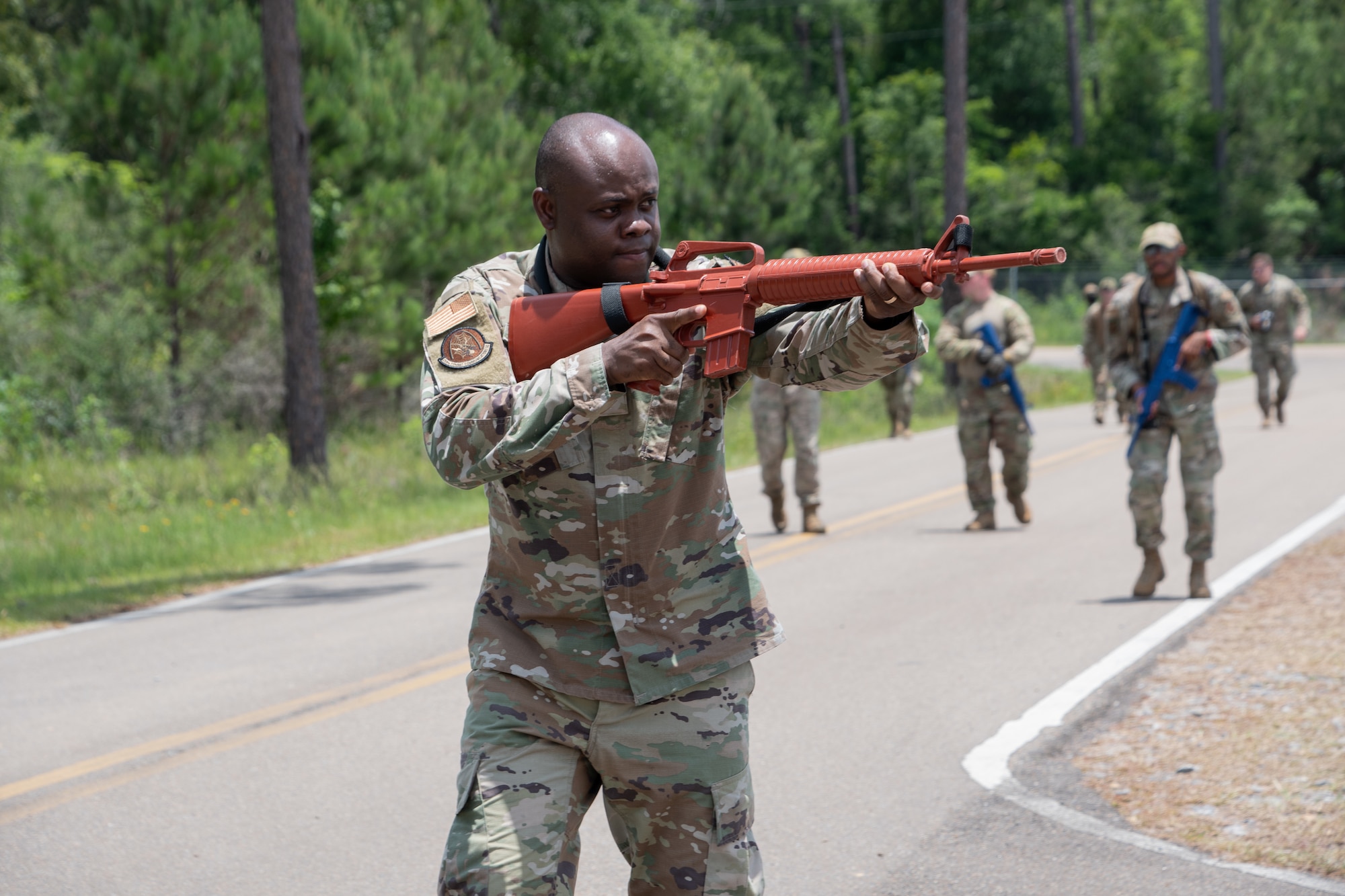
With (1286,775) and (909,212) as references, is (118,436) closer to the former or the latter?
(1286,775)

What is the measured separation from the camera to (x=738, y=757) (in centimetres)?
299

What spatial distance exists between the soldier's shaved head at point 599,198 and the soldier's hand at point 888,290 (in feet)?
1.51

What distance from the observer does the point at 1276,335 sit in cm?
1950

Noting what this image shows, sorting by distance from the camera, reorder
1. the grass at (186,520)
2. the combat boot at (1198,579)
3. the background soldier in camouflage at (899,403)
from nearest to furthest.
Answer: the combat boot at (1198,579) → the grass at (186,520) → the background soldier in camouflage at (899,403)

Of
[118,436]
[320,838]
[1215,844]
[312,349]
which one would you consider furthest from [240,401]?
[1215,844]

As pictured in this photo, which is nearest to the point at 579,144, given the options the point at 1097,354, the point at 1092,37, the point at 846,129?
the point at 1097,354

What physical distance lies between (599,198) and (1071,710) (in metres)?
4.33

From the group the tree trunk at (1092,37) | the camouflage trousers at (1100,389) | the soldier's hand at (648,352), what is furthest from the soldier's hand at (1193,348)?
the tree trunk at (1092,37)

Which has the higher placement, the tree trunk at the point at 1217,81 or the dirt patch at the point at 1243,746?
the tree trunk at the point at 1217,81

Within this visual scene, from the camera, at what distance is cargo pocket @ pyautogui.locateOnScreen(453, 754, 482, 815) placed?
2855mm

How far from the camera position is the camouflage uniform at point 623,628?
2.88 metres

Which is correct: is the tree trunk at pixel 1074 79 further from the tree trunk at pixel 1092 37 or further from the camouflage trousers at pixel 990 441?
the camouflage trousers at pixel 990 441

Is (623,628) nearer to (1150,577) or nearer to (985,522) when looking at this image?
(1150,577)

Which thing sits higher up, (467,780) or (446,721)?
(467,780)
